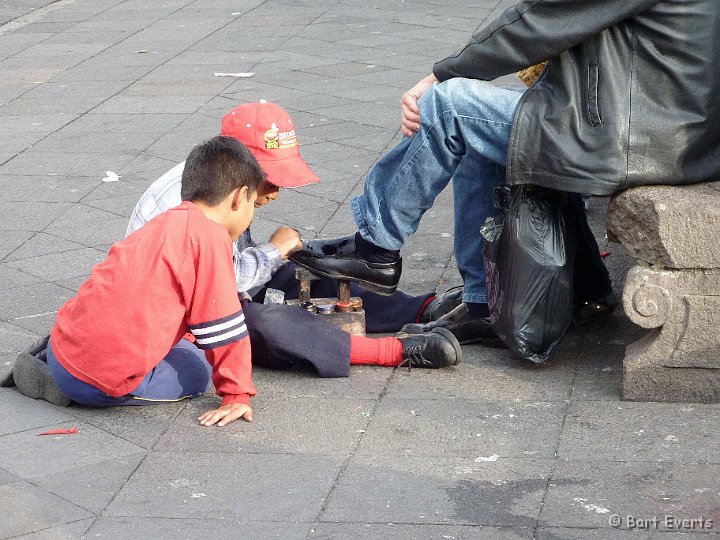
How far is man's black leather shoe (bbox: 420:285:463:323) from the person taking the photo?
4.38 meters

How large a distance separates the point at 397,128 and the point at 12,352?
125 inches

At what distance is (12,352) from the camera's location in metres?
4.18

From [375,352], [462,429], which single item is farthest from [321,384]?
[462,429]

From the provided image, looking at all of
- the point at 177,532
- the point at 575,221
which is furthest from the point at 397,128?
the point at 177,532

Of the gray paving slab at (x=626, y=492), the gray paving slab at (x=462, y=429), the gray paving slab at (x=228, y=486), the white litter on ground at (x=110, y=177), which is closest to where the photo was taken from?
the gray paving slab at (x=626, y=492)

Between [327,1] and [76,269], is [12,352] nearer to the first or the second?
[76,269]

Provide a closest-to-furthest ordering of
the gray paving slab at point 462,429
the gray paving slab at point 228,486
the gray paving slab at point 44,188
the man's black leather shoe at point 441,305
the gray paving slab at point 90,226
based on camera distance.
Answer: the gray paving slab at point 228,486 → the gray paving slab at point 462,429 → the man's black leather shoe at point 441,305 → the gray paving slab at point 90,226 → the gray paving slab at point 44,188

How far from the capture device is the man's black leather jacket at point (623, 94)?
351cm

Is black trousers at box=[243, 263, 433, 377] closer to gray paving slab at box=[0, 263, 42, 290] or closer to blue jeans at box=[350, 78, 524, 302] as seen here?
blue jeans at box=[350, 78, 524, 302]

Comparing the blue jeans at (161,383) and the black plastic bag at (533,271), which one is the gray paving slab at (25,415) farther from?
the black plastic bag at (533,271)

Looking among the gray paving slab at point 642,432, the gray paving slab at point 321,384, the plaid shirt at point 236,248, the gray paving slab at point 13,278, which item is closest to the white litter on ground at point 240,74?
the gray paving slab at point 13,278

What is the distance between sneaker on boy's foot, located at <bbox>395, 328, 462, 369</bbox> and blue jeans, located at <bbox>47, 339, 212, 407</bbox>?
0.66 meters

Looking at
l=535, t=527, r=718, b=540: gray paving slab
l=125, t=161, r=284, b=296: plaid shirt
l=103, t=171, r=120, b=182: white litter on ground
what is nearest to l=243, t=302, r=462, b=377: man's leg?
l=125, t=161, r=284, b=296: plaid shirt

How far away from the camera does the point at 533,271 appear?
377cm
